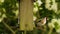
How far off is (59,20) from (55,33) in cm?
6

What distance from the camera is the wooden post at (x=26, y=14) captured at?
1.39 feet

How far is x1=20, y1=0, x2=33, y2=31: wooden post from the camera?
42cm

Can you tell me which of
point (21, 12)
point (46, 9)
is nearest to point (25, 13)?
point (21, 12)

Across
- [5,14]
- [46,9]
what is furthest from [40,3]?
[5,14]

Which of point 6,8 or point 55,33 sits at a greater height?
→ point 6,8

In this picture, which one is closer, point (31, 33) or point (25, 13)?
point (25, 13)

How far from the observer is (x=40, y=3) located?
0.50 metres

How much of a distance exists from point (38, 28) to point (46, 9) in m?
0.08

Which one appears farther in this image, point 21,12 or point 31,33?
point 31,33

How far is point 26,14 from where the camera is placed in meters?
0.43

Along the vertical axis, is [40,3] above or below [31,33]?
above

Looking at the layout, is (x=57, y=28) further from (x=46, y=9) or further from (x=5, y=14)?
(x=5, y=14)

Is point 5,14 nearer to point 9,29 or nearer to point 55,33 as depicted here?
point 9,29

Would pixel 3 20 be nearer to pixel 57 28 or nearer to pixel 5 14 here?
pixel 5 14
